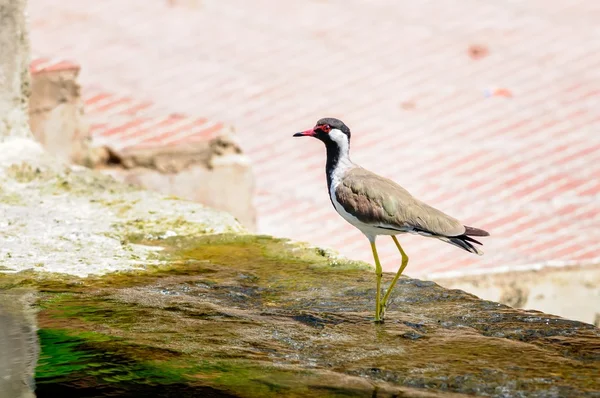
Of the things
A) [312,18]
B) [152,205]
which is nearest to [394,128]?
[312,18]

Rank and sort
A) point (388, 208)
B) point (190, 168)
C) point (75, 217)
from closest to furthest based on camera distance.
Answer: point (388, 208) → point (75, 217) → point (190, 168)

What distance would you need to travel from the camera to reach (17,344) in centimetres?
348

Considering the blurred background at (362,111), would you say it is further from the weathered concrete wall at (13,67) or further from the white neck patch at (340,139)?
the white neck patch at (340,139)

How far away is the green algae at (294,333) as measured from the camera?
10.3 ft

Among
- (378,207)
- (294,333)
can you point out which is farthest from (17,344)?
(378,207)

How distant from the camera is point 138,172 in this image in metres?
6.26

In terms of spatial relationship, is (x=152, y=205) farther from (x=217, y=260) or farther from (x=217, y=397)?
(x=217, y=397)

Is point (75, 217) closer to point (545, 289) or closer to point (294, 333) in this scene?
point (294, 333)

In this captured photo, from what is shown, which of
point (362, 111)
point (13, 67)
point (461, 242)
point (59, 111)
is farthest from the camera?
point (362, 111)

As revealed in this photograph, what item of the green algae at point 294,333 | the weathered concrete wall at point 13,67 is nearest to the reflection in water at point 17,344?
the green algae at point 294,333

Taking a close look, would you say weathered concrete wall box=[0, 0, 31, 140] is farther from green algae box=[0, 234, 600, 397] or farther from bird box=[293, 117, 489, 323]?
bird box=[293, 117, 489, 323]

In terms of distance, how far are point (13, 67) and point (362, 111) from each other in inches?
196

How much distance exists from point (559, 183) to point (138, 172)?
3447 mm

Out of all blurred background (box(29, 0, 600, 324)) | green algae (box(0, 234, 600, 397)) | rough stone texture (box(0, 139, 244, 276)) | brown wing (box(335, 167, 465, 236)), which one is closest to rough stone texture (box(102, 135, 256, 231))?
blurred background (box(29, 0, 600, 324))
